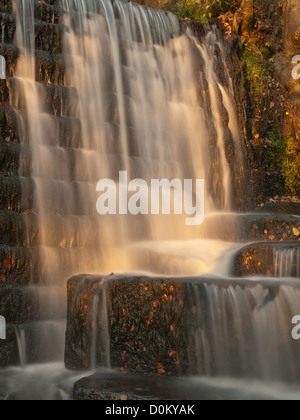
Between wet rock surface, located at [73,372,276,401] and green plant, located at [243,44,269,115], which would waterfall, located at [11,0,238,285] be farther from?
wet rock surface, located at [73,372,276,401]

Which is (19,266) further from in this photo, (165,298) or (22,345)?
(165,298)

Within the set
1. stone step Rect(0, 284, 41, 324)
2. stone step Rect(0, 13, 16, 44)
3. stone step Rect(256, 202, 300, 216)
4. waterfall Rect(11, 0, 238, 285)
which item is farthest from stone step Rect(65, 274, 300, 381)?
stone step Rect(0, 13, 16, 44)

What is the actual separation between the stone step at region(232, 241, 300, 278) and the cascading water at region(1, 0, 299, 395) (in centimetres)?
6

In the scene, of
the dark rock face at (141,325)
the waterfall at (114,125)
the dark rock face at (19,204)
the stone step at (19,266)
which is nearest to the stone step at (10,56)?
the dark rock face at (19,204)

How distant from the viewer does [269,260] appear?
6.32 m

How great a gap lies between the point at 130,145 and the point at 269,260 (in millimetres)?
3614

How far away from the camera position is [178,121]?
10023 millimetres

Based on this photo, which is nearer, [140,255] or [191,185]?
[140,255]

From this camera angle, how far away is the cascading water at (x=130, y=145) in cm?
622
